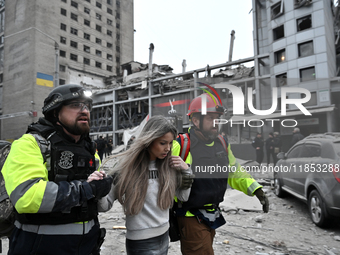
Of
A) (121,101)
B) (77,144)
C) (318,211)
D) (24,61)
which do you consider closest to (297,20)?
(318,211)

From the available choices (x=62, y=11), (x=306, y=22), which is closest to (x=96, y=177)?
(x=306, y=22)

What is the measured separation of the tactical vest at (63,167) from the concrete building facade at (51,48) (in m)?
34.7

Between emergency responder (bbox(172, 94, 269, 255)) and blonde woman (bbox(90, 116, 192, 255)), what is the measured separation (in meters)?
0.22

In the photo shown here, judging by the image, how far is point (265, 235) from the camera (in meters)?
4.10

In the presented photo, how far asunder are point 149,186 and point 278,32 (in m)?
21.7

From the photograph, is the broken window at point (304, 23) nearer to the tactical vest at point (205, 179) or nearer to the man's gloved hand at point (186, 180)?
the tactical vest at point (205, 179)

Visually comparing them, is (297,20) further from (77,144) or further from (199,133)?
(77,144)

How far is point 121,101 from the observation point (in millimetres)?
31078

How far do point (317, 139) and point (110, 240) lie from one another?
11.7 feet

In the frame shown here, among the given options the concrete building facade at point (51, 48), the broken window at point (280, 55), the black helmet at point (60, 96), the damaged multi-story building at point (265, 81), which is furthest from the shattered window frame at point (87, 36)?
the black helmet at point (60, 96)

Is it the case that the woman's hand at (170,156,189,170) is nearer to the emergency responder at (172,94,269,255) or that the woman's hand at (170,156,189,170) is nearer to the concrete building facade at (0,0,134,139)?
the emergency responder at (172,94,269,255)

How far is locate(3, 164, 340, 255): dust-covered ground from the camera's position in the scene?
3.54 metres

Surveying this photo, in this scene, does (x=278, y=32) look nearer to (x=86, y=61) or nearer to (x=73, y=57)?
(x=73, y=57)

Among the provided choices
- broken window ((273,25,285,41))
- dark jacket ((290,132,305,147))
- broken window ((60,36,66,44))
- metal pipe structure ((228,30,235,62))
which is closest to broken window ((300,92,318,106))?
dark jacket ((290,132,305,147))
